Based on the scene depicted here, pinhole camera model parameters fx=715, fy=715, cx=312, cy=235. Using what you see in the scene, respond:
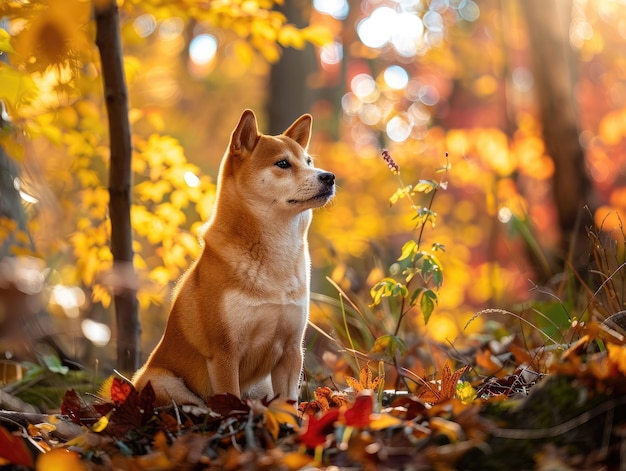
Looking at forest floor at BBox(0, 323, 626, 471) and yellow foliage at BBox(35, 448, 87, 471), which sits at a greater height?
yellow foliage at BBox(35, 448, 87, 471)

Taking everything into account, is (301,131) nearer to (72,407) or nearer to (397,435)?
(72,407)

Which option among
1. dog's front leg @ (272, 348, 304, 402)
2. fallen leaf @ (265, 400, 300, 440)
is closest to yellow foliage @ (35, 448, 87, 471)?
fallen leaf @ (265, 400, 300, 440)

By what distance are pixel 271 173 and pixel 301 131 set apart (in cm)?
49

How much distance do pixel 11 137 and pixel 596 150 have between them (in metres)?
13.7

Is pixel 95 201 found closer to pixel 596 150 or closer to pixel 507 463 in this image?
pixel 507 463

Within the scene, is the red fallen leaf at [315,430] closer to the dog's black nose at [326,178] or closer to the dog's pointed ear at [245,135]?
the dog's black nose at [326,178]

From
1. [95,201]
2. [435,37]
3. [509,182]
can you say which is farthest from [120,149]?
[435,37]

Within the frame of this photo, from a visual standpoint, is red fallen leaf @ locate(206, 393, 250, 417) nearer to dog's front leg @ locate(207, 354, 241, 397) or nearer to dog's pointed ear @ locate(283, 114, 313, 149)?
dog's front leg @ locate(207, 354, 241, 397)

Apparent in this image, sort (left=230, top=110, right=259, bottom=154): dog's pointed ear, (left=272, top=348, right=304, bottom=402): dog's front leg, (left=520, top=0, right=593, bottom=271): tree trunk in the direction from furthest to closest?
1. (left=520, top=0, right=593, bottom=271): tree trunk
2. (left=230, top=110, right=259, bottom=154): dog's pointed ear
3. (left=272, top=348, right=304, bottom=402): dog's front leg

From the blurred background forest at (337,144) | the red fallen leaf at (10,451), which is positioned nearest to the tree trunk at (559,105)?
the blurred background forest at (337,144)

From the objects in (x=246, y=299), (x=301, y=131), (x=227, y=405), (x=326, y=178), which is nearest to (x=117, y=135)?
(x=301, y=131)

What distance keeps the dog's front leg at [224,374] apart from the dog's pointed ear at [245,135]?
1.10m

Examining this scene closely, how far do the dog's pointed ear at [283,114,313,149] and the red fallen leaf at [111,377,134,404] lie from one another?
5.66 feet

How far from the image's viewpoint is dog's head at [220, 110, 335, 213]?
3.41 meters
